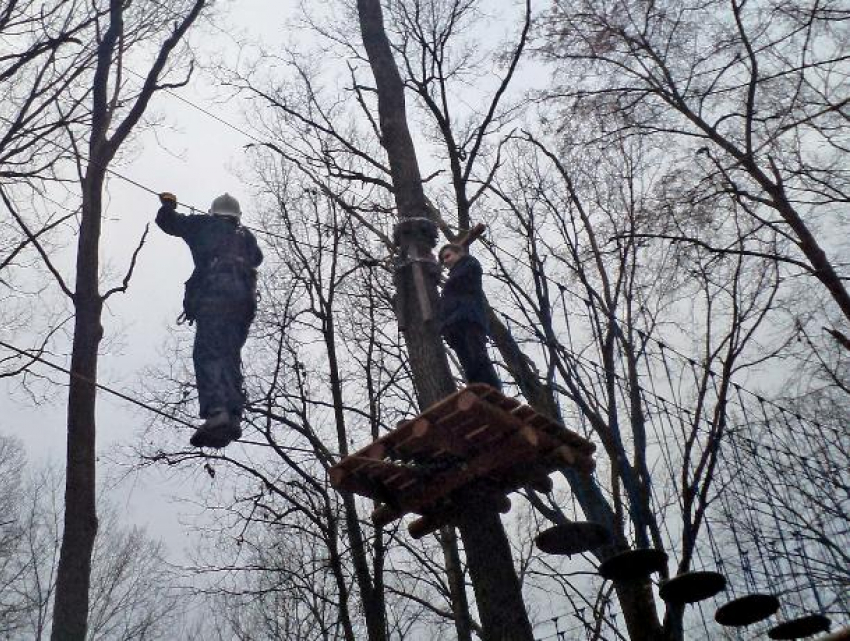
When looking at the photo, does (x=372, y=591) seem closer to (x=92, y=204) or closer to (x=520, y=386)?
(x=520, y=386)

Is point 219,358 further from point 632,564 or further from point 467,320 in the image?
point 632,564

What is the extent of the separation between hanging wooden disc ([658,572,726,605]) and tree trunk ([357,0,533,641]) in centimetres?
149

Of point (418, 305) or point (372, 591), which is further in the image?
point (372, 591)

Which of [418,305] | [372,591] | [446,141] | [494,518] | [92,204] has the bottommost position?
[494,518]

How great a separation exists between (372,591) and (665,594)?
489 cm

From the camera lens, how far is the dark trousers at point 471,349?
20.0 ft

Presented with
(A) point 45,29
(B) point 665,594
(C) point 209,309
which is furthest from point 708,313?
(A) point 45,29

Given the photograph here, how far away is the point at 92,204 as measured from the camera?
7902mm

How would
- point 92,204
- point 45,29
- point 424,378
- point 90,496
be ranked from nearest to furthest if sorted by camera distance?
point 424,378
point 90,496
point 92,204
point 45,29

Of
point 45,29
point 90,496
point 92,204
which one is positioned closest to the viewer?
point 90,496

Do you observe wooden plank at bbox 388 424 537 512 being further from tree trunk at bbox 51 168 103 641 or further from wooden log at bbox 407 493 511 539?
tree trunk at bbox 51 168 103 641

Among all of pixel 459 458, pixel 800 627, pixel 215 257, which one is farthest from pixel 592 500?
pixel 215 257

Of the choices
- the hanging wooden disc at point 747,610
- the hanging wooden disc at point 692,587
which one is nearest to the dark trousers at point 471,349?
the hanging wooden disc at point 692,587

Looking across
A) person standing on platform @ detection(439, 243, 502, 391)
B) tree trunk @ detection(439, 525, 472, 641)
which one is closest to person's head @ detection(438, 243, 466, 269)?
person standing on platform @ detection(439, 243, 502, 391)
